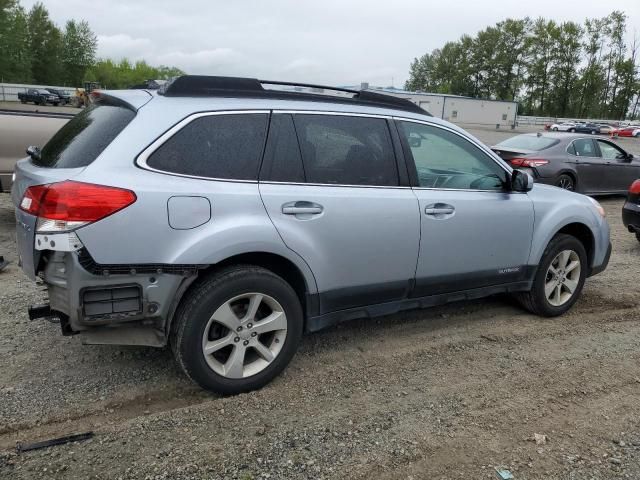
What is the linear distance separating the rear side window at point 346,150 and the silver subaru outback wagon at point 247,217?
0.03 ft

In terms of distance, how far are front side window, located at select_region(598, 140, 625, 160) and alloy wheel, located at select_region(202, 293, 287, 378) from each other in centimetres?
1066

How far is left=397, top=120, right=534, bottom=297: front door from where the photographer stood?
393 centimetres

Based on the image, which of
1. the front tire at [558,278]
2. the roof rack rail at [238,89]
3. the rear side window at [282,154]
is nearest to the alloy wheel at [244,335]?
the rear side window at [282,154]

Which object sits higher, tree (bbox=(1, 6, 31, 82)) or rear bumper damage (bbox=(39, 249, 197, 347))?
tree (bbox=(1, 6, 31, 82))

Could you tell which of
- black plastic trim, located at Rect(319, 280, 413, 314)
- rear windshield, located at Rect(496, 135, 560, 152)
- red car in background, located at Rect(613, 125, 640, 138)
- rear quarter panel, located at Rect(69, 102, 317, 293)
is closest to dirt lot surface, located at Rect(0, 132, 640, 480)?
black plastic trim, located at Rect(319, 280, 413, 314)

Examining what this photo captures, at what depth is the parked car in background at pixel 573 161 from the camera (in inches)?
415

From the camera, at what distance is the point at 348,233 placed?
3.51m

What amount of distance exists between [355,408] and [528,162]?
8511 mm

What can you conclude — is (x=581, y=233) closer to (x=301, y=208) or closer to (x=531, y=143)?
(x=301, y=208)

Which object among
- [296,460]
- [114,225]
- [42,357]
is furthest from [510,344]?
[42,357]

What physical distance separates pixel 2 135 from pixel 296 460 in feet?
20.7

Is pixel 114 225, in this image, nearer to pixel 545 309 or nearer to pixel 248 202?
pixel 248 202

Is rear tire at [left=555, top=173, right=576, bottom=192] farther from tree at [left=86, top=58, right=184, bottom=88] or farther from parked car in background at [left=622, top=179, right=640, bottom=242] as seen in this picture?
tree at [left=86, top=58, right=184, bottom=88]

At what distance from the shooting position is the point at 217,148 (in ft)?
10.5
